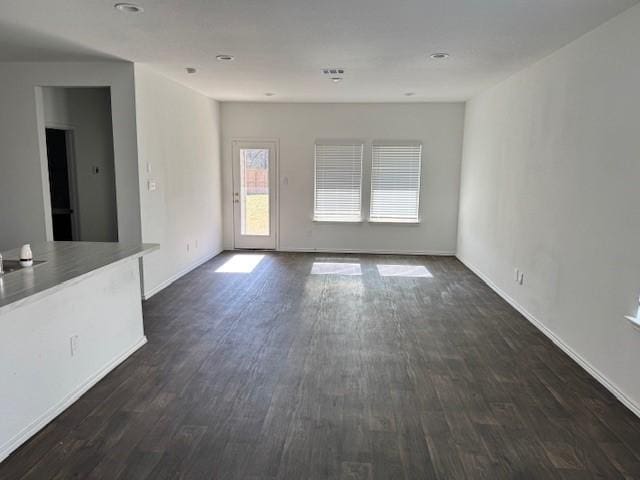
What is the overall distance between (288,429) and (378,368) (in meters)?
1.05

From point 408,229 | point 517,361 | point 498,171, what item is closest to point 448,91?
point 498,171

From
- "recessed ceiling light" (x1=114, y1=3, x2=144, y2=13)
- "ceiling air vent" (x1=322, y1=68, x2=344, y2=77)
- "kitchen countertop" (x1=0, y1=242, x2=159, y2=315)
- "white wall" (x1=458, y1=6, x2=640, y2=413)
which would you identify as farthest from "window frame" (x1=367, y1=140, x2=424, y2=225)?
"recessed ceiling light" (x1=114, y1=3, x2=144, y2=13)

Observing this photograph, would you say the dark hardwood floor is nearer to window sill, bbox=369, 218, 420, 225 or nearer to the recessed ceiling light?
the recessed ceiling light

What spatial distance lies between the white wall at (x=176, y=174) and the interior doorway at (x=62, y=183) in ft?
4.71

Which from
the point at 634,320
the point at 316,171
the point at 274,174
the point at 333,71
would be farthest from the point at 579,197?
the point at 274,174

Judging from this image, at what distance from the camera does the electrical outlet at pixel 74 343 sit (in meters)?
2.86

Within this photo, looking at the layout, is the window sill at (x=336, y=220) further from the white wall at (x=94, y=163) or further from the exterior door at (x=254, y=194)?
the white wall at (x=94, y=163)

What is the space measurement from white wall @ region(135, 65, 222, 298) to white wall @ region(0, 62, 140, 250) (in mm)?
121

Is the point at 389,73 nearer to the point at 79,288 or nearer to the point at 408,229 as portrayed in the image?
the point at 408,229

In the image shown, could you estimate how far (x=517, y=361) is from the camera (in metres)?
3.56

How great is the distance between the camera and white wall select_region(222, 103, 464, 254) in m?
7.66

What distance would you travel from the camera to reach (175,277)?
5.98 meters

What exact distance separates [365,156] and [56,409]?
6.22 m

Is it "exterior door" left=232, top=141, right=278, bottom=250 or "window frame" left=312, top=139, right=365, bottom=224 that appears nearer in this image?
"window frame" left=312, top=139, right=365, bottom=224
